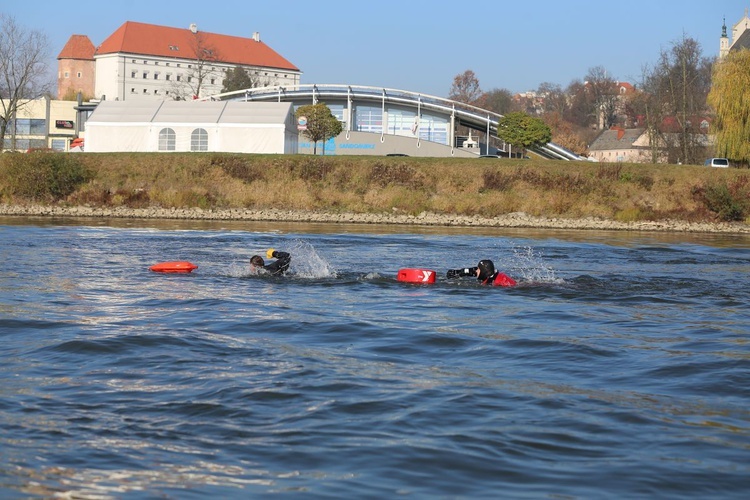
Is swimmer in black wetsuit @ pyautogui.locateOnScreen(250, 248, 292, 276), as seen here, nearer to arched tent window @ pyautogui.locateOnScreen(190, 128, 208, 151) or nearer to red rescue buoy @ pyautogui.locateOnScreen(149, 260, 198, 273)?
red rescue buoy @ pyautogui.locateOnScreen(149, 260, 198, 273)

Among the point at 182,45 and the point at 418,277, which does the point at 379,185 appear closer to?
the point at 418,277

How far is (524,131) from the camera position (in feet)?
237

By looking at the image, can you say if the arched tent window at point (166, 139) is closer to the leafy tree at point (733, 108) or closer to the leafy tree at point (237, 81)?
the leafy tree at point (733, 108)

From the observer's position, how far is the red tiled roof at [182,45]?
476ft

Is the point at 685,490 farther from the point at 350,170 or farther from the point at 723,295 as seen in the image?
the point at 350,170

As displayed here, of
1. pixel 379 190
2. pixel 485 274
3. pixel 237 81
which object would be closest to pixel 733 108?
pixel 379 190

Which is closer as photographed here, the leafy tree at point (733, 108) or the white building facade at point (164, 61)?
the leafy tree at point (733, 108)

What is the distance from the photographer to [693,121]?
76125 millimetres

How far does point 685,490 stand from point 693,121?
73797mm

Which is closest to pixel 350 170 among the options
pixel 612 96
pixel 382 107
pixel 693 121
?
pixel 382 107

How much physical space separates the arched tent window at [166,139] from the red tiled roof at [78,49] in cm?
9628

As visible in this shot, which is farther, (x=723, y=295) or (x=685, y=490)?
(x=723, y=295)

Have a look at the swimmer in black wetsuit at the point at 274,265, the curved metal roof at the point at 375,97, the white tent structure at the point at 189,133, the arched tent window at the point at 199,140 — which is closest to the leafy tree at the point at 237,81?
the curved metal roof at the point at 375,97

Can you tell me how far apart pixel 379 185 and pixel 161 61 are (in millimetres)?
102909
